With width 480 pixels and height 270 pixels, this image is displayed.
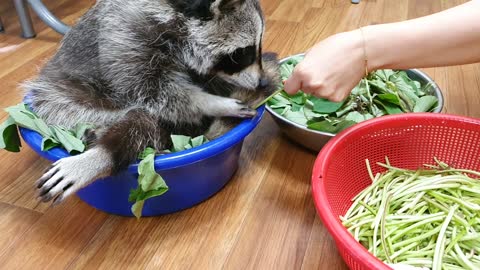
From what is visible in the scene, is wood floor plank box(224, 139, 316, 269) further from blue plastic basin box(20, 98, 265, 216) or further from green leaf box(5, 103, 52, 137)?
green leaf box(5, 103, 52, 137)

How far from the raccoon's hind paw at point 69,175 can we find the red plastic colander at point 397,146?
1.48 feet

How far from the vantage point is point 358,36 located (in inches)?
36.2

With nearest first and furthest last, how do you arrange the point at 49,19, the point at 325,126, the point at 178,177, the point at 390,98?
the point at 178,177, the point at 325,126, the point at 390,98, the point at 49,19

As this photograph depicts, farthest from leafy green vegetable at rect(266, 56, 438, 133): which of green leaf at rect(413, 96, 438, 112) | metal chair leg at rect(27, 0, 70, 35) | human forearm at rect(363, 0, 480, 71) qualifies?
metal chair leg at rect(27, 0, 70, 35)

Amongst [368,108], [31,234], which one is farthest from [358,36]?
[31,234]

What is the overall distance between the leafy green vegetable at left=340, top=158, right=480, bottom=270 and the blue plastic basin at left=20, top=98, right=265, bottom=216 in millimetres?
299

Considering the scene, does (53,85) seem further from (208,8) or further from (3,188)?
(208,8)

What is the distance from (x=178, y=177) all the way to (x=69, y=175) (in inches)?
8.8

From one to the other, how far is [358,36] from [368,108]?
1.07 ft

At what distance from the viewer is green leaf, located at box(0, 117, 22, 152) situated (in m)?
0.97

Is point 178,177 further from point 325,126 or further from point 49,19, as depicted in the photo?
point 49,19

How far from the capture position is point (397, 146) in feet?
3.26

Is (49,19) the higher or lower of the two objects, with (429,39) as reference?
lower

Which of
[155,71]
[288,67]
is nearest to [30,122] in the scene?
[155,71]
